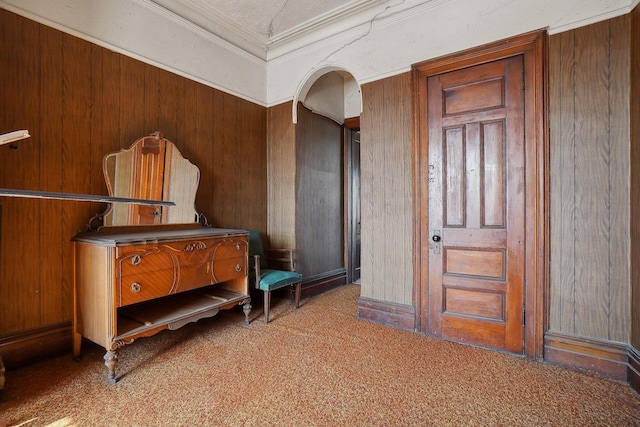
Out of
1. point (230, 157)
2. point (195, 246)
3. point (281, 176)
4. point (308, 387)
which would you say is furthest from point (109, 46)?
point (308, 387)

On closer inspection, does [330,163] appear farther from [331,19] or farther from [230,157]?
[331,19]

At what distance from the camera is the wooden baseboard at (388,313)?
2840 mm

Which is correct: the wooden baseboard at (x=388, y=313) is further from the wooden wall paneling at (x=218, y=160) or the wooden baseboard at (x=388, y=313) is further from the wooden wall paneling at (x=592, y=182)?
the wooden wall paneling at (x=218, y=160)

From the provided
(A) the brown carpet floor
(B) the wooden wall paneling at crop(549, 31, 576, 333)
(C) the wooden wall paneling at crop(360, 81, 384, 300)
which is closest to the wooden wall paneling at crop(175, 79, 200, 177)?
(A) the brown carpet floor

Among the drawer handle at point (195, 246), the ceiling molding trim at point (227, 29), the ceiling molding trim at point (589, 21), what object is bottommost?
the drawer handle at point (195, 246)

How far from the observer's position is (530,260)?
7.63 ft

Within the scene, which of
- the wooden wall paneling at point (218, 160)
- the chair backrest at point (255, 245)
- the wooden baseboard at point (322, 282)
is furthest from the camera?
the wooden baseboard at point (322, 282)

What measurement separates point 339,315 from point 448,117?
216 cm

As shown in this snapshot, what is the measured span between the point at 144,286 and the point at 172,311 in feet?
1.55

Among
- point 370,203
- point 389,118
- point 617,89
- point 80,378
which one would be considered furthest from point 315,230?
point 617,89

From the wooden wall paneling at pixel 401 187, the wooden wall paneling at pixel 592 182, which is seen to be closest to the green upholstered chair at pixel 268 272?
the wooden wall paneling at pixel 401 187

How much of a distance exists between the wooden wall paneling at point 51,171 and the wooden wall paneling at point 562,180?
3.62 meters

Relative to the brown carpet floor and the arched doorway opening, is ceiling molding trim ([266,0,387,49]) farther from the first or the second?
the brown carpet floor

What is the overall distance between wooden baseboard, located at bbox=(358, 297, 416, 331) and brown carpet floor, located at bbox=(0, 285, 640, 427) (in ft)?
0.70
